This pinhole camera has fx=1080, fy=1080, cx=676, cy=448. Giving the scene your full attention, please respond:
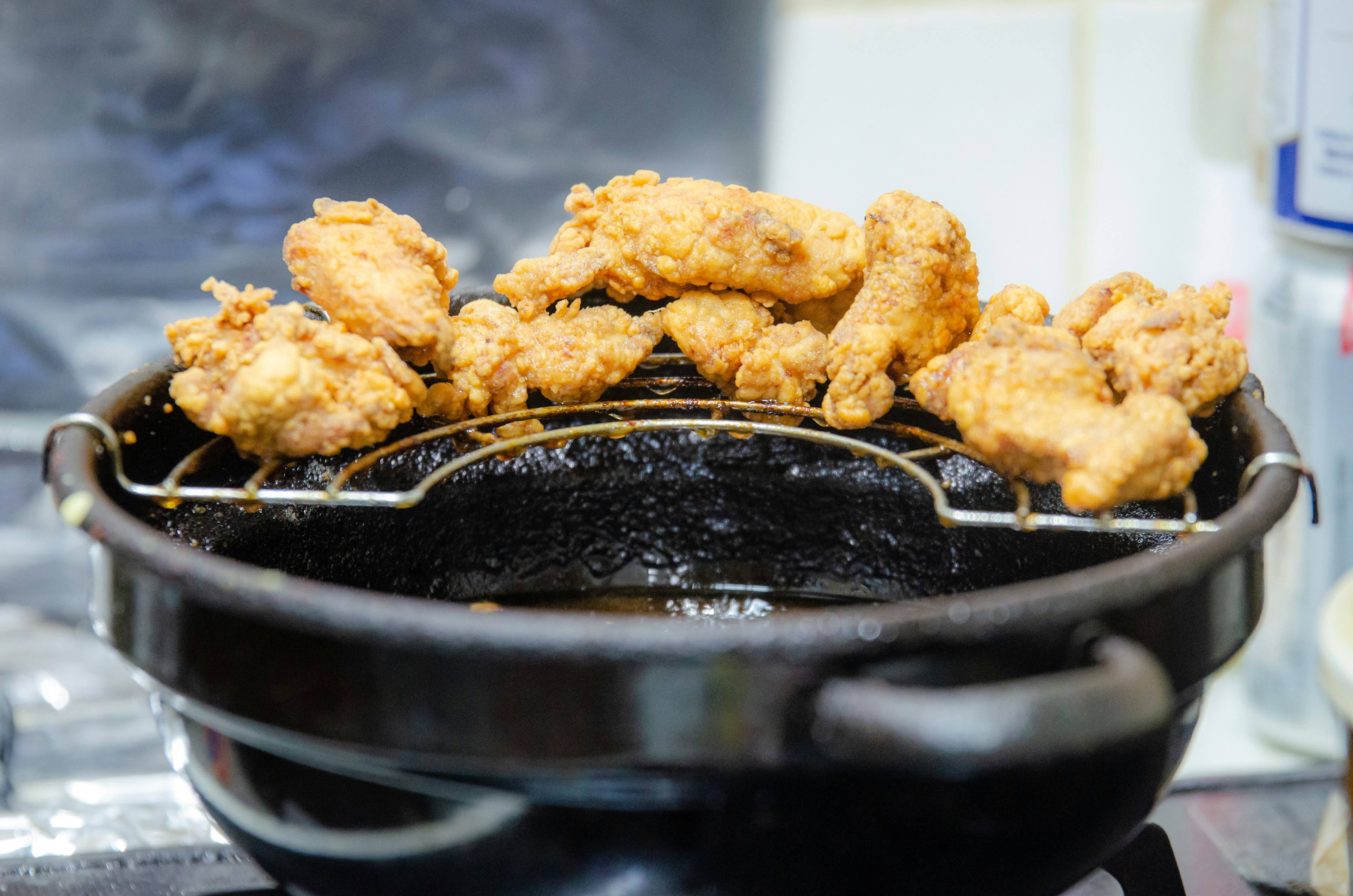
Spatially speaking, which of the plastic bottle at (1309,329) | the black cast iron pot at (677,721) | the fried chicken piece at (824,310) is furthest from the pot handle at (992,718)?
the plastic bottle at (1309,329)

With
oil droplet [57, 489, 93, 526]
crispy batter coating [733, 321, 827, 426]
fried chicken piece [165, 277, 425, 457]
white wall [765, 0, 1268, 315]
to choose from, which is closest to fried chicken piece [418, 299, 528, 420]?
fried chicken piece [165, 277, 425, 457]

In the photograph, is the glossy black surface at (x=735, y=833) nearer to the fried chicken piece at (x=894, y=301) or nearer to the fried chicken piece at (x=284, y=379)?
the fried chicken piece at (x=284, y=379)

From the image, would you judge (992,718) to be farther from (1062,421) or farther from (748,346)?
(748,346)

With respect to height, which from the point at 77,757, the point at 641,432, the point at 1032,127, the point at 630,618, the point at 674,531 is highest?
the point at 1032,127

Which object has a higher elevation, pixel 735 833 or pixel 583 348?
pixel 583 348

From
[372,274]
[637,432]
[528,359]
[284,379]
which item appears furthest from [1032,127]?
[284,379]

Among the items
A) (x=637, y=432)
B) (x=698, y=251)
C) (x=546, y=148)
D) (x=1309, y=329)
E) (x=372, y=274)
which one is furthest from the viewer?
(x=546, y=148)

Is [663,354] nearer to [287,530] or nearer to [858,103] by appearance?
[287,530]
